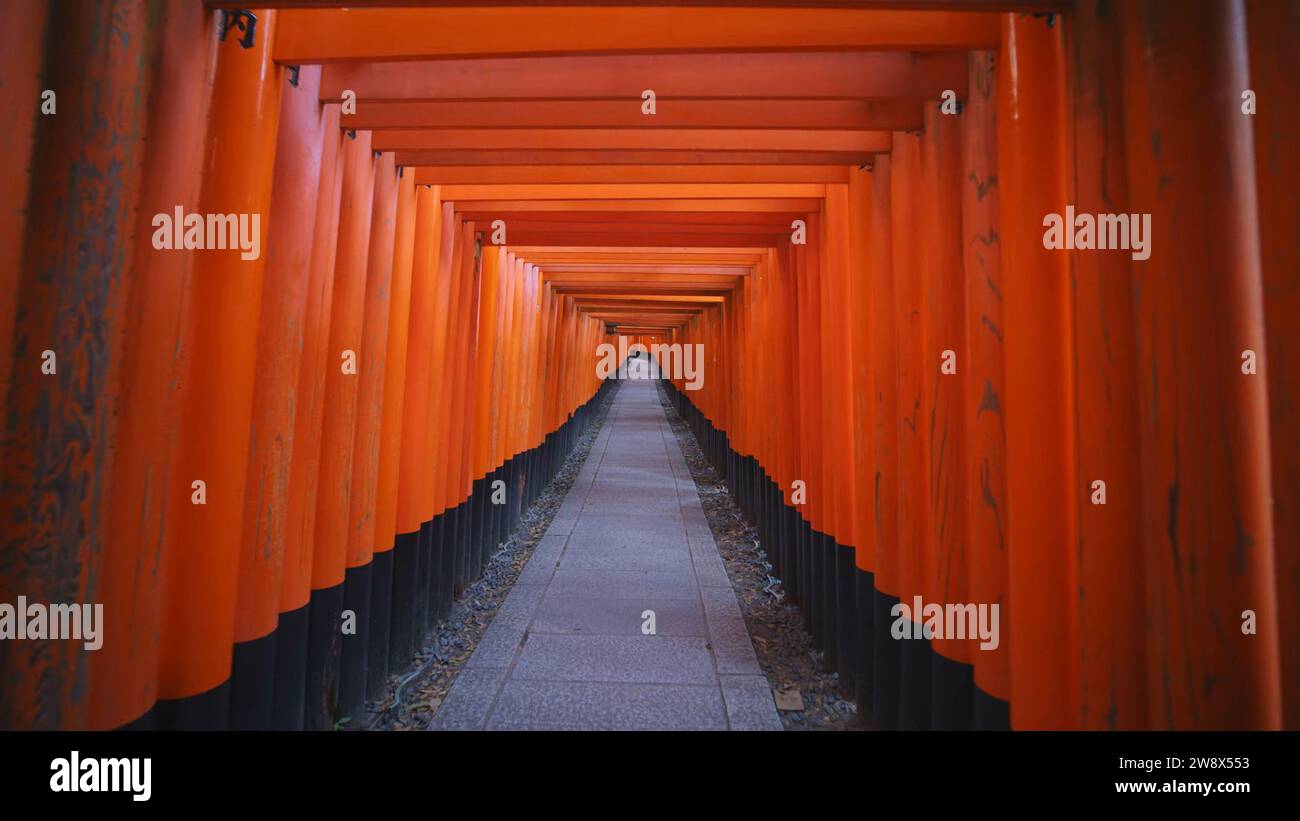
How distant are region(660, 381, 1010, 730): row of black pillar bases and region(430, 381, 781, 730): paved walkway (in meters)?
0.61

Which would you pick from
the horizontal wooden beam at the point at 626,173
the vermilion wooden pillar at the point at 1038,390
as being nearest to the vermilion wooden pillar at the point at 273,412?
the horizontal wooden beam at the point at 626,173

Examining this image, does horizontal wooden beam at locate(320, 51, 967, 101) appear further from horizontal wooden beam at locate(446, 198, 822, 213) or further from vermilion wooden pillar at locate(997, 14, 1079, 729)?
horizontal wooden beam at locate(446, 198, 822, 213)

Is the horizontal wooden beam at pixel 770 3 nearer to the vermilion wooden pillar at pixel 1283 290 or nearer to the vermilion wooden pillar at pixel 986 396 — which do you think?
the vermilion wooden pillar at pixel 986 396

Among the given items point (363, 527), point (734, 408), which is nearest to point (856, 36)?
point (363, 527)

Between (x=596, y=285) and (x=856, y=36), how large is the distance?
7.81 m

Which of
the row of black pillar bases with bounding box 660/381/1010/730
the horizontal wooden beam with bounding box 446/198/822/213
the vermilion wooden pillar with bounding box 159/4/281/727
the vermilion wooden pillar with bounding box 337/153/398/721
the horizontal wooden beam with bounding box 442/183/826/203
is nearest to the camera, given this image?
the vermilion wooden pillar with bounding box 159/4/281/727

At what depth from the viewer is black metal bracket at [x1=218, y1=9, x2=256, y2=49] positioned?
2.09 meters

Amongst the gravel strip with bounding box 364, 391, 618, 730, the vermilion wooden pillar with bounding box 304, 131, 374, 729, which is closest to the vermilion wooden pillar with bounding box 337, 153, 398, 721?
the vermilion wooden pillar with bounding box 304, 131, 374, 729

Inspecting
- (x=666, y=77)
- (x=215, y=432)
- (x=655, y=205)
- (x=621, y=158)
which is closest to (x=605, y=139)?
(x=621, y=158)

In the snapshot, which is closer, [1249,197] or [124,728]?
[1249,197]

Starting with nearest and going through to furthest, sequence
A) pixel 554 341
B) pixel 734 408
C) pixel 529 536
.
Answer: pixel 529 536 → pixel 734 408 → pixel 554 341

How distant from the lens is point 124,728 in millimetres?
1738

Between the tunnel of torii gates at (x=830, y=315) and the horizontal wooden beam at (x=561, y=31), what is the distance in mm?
15
